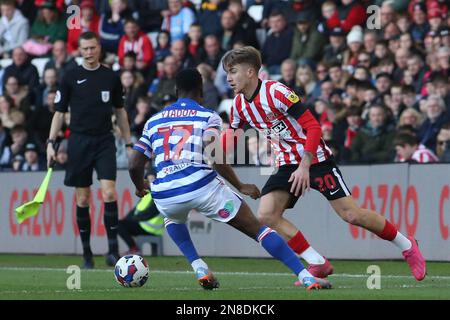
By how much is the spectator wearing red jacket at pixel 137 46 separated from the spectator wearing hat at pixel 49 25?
2153 millimetres

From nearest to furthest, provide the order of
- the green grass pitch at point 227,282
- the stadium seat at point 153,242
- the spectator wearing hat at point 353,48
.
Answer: the green grass pitch at point 227,282, the stadium seat at point 153,242, the spectator wearing hat at point 353,48

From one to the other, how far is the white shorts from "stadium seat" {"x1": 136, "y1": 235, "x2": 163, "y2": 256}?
7328 mm

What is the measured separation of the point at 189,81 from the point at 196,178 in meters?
0.82

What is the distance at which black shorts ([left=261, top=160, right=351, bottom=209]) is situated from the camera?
1085 centimetres

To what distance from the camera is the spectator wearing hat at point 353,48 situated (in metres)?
18.9

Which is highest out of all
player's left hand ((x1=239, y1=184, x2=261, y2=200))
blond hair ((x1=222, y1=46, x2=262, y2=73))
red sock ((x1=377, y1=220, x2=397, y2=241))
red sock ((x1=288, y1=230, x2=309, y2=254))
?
blond hair ((x1=222, y1=46, x2=262, y2=73))

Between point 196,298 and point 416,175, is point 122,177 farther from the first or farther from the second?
point 196,298

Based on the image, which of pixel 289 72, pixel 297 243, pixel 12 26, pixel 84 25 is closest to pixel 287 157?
pixel 297 243

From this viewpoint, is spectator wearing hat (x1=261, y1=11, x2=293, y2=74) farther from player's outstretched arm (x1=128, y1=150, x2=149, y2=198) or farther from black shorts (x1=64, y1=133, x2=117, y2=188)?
player's outstretched arm (x1=128, y1=150, x2=149, y2=198)


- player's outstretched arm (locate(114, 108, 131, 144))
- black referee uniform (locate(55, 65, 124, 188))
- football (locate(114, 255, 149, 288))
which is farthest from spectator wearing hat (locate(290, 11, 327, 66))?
football (locate(114, 255, 149, 288))

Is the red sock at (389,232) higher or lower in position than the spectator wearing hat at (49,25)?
lower

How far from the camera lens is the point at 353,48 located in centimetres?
1897

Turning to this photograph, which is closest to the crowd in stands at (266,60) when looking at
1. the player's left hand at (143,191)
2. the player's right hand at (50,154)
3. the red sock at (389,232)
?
the player's right hand at (50,154)

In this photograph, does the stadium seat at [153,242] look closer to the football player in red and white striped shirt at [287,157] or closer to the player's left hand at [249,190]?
the football player in red and white striped shirt at [287,157]
